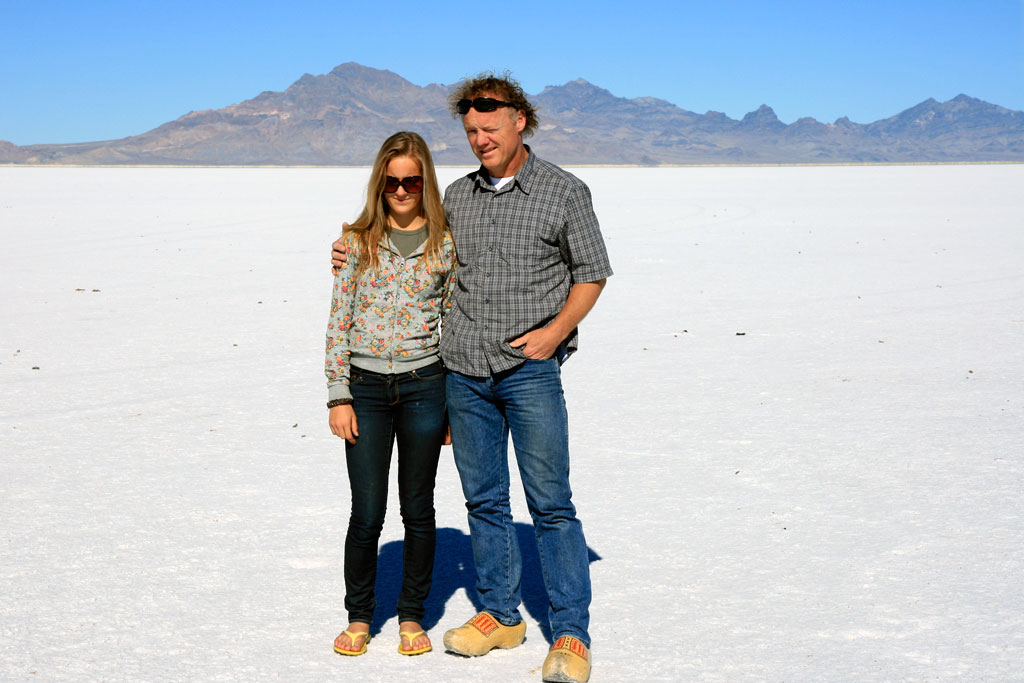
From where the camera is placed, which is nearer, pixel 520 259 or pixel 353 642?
pixel 520 259

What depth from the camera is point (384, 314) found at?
3.42 metres

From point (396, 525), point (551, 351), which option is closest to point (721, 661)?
point (551, 351)

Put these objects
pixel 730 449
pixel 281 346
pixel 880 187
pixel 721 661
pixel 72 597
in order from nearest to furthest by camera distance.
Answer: pixel 721 661 → pixel 72 597 → pixel 730 449 → pixel 281 346 → pixel 880 187

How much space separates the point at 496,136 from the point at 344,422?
104 cm

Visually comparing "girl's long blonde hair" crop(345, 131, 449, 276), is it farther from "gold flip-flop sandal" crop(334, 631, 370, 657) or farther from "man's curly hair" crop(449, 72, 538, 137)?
"gold flip-flop sandal" crop(334, 631, 370, 657)

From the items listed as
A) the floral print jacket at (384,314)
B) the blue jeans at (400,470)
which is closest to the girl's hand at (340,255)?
the floral print jacket at (384,314)

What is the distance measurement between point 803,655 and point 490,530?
1152mm

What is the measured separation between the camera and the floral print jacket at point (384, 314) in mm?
3396

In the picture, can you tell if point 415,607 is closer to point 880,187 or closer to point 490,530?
point 490,530

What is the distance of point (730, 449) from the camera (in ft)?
19.9

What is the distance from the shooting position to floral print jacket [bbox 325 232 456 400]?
3.40m

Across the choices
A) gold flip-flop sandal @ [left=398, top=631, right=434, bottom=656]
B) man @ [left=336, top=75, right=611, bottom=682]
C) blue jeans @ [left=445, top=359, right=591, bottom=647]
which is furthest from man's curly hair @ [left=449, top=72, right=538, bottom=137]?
gold flip-flop sandal @ [left=398, top=631, right=434, bottom=656]

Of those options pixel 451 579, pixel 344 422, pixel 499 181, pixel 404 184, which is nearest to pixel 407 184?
pixel 404 184

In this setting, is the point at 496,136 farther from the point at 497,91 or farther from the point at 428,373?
the point at 428,373
